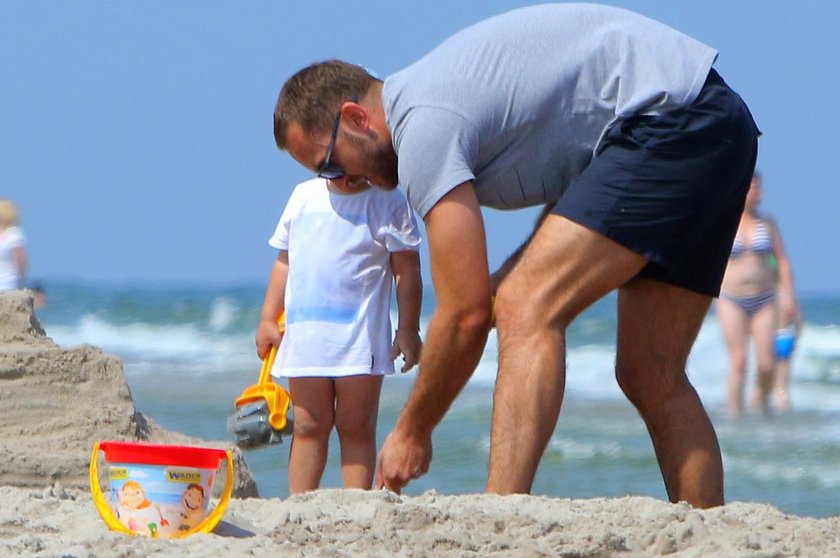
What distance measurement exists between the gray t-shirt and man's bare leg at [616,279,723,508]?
50cm

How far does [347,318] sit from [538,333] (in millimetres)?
1672

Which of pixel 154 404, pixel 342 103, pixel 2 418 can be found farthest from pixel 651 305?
pixel 154 404

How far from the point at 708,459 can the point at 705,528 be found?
0.78 metres

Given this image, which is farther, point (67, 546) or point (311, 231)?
point (311, 231)

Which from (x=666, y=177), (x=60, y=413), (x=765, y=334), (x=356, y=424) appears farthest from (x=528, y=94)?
(x=765, y=334)

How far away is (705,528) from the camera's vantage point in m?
3.26

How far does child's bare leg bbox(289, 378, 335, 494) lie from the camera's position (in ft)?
16.8

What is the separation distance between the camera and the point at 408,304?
5.07m

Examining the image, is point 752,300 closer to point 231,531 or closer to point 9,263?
point 9,263

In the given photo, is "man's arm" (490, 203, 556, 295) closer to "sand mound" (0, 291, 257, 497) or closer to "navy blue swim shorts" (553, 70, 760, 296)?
"navy blue swim shorts" (553, 70, 760, 296)

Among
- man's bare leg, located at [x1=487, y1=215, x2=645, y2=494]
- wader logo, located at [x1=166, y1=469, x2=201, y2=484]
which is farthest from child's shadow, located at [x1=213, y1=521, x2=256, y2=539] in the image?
man's bare leg, located at [x1=487, y1=215, x2=645, y2=494]

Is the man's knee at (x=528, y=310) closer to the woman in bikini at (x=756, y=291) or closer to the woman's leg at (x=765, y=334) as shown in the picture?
the woman in bikini at (x=756, y=291)

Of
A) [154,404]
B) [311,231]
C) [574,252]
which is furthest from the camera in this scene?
[154,404]

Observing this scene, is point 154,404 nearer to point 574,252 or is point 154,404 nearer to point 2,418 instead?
point 2,418
